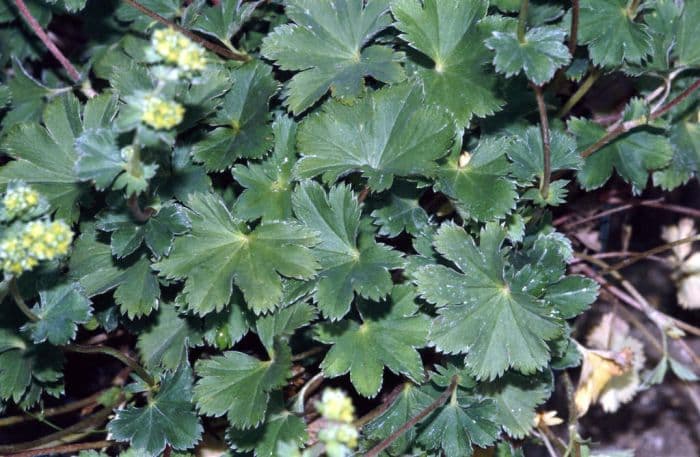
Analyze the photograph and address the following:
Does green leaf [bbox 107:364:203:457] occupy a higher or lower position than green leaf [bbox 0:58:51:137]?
lower

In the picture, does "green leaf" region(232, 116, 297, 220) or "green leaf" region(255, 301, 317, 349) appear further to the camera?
"green leaf" region(232, 116, 297, 220)

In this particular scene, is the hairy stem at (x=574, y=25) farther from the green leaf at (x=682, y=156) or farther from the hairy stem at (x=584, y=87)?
the green leaf at (x=682, y=156)

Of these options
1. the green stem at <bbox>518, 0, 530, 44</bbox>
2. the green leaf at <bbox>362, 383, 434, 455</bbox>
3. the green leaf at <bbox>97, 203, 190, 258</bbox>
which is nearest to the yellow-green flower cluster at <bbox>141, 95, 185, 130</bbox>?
the green leaf at <bbox>97, 203, 190, 258</bbox>

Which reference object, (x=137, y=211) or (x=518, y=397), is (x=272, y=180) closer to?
(x=137, y=211)

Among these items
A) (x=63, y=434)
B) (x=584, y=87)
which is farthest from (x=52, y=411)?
(x=584, y=87)

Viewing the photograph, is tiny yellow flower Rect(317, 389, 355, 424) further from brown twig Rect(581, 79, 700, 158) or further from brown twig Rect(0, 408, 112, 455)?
brown twig Rect(581, 79, 700, 158)

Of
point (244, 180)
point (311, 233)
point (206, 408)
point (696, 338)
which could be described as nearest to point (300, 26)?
point (244, 180)

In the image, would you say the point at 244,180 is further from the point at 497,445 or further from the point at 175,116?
the point at 497,445
